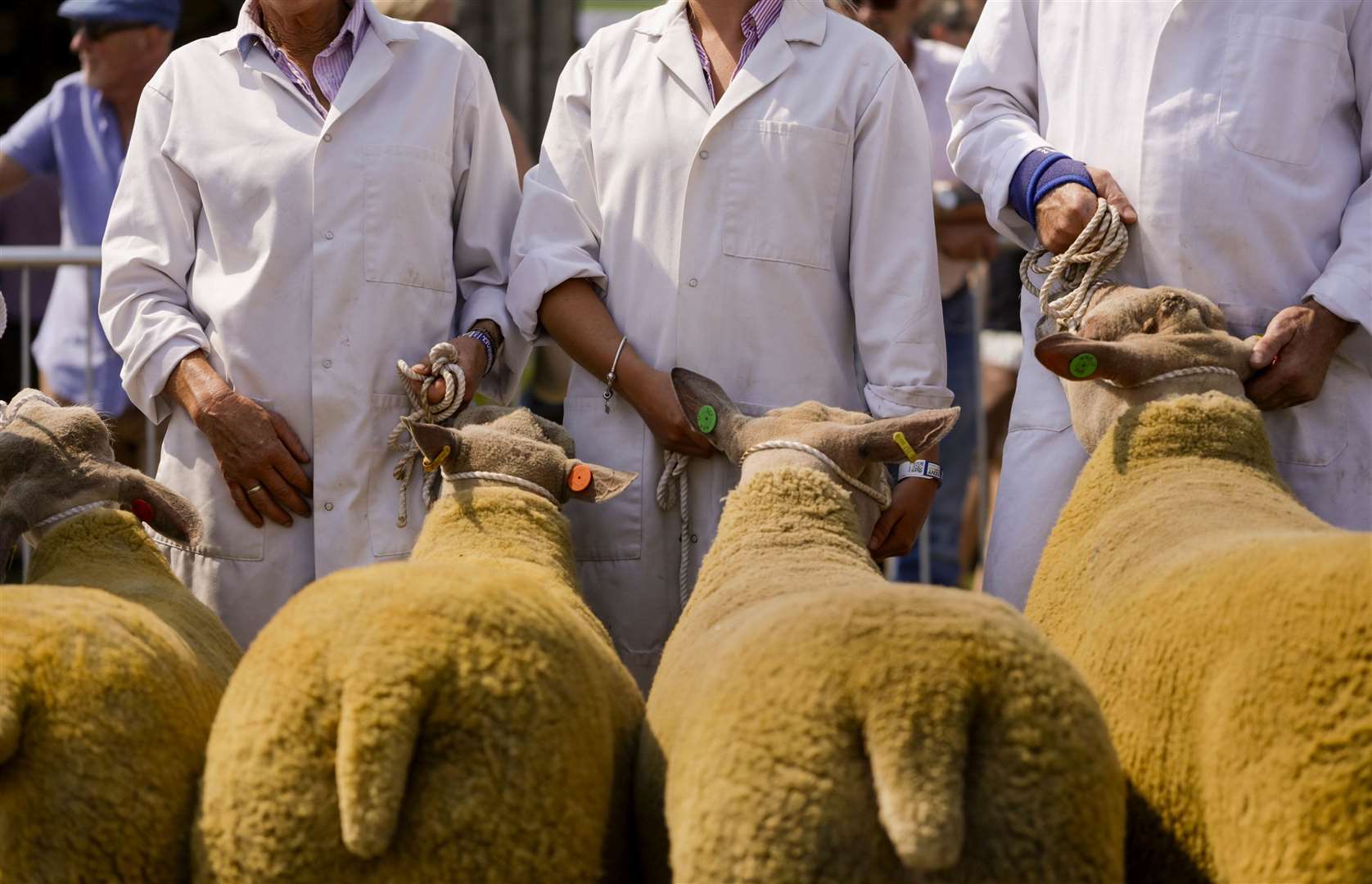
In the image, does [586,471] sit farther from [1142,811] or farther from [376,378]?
[1142,811]

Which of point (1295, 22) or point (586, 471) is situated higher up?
point (1295, 22)

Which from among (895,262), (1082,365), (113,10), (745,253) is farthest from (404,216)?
(113,10)

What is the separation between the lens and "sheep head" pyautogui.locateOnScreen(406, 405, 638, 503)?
3008mm

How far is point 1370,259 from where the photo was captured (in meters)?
3.00

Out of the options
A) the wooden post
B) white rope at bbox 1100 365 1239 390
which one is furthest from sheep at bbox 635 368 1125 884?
the wooden post

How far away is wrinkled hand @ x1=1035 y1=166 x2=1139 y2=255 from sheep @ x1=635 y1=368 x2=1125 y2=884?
4.00 ft

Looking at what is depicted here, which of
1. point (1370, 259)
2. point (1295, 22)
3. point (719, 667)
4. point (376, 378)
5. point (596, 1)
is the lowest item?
point (596, 1)

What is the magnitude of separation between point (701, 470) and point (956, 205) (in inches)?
115

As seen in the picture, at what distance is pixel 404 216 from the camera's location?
3.37 metres

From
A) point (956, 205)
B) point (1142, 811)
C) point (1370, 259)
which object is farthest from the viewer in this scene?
point (956, 205)

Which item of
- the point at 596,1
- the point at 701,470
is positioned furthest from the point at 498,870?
the point at 596,1

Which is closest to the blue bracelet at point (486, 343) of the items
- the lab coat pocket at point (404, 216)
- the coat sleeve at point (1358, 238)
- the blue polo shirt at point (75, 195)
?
the lab coat pocket at point (404, 216)

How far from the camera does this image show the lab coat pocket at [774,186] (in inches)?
128

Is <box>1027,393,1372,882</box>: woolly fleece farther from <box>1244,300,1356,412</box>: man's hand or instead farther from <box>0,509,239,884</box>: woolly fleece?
<box>0,509,239,884</box>: woolly fleece
